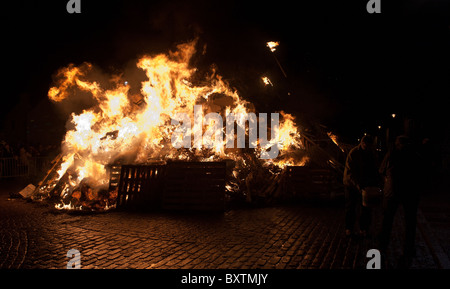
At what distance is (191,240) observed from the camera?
5.66 meters

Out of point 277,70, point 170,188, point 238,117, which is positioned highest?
point 277,70

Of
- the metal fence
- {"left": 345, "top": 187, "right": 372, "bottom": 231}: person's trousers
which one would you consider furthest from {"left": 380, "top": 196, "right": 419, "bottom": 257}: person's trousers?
the metal fence

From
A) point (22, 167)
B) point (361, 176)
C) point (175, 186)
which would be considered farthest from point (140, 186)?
point (22, 167)

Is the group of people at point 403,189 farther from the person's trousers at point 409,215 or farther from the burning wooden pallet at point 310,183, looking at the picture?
the burning wooden pallet at point 310,183

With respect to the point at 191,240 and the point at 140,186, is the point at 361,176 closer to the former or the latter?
the point at 191,240

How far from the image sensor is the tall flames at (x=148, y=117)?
10.8 metres

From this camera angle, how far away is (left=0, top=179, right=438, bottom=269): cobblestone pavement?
4.62m

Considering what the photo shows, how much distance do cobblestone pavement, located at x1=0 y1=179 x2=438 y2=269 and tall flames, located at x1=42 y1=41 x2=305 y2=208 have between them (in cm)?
296

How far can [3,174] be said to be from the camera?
50.5 feet

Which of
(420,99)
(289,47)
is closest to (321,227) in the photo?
(289,47)

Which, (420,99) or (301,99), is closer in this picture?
(301,99)

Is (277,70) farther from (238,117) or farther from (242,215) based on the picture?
(242,215)

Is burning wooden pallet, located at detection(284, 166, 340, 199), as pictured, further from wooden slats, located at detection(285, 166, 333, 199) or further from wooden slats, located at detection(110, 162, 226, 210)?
wooden slats, located at detection(110, 162, 226, 210)

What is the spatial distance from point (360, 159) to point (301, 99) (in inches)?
362
